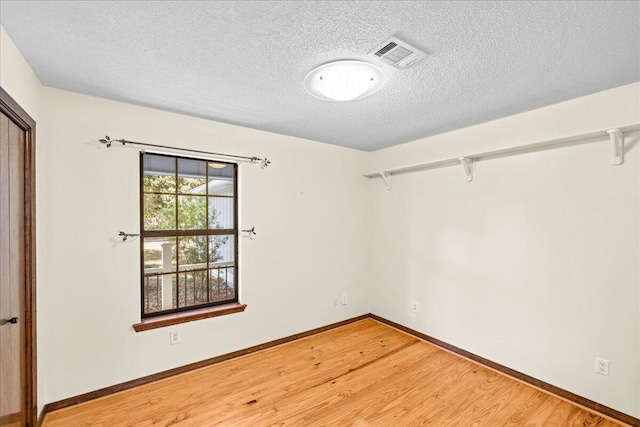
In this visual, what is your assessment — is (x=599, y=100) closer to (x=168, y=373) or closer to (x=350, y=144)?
(x=350, y=144)

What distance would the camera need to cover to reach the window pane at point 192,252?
271 centimetres

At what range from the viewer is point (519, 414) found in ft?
6.84

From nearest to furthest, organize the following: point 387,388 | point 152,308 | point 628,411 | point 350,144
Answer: point 628,411 < point 387,388 < point 152,308 < point 350,144

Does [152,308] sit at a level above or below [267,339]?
above

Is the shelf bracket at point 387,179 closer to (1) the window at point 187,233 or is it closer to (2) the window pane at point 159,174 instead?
(1) the window at point 187,233

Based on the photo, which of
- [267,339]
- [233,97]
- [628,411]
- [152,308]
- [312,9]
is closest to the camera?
[312,9]

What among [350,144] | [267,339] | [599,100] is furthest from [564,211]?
[267,339]

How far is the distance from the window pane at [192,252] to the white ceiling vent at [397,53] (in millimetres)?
2190

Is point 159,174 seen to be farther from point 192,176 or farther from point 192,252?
point 192,252

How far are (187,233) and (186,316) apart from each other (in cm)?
73

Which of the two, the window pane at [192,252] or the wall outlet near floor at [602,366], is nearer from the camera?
the wall outlet near floor at [602,366]

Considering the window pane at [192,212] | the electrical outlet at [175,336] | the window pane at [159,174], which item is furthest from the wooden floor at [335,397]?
the window pane at [159,174]

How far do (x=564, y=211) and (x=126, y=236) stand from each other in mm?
3452

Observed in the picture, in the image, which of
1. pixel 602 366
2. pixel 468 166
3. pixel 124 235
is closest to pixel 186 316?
pixel 124 235
